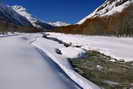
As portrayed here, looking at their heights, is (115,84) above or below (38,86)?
below

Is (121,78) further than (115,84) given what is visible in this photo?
Yes

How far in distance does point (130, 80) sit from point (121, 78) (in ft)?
2.92

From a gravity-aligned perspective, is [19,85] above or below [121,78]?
above

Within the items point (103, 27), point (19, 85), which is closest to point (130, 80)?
point (19, 85)

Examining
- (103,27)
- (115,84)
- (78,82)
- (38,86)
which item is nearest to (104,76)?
(115,84)

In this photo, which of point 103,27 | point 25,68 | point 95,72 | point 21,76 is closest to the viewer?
point 21,76

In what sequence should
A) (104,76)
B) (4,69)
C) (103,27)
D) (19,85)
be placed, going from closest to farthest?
1. (19,85)
2. (4,69)
3. (104,76)
4. (103,27)

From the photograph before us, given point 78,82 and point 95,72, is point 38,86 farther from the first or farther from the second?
point 95,72

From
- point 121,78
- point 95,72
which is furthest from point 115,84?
point 95,72

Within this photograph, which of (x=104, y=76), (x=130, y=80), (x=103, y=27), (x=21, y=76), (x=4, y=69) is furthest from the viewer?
(x=103, y=27)

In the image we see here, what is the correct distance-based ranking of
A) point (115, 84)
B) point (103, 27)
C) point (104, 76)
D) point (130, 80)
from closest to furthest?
point (115, 84), point (130, 80), point (104, 76), point (103, 27)

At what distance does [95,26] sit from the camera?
156m

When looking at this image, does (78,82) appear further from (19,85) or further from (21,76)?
(19,85)

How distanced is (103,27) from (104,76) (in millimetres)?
136172
